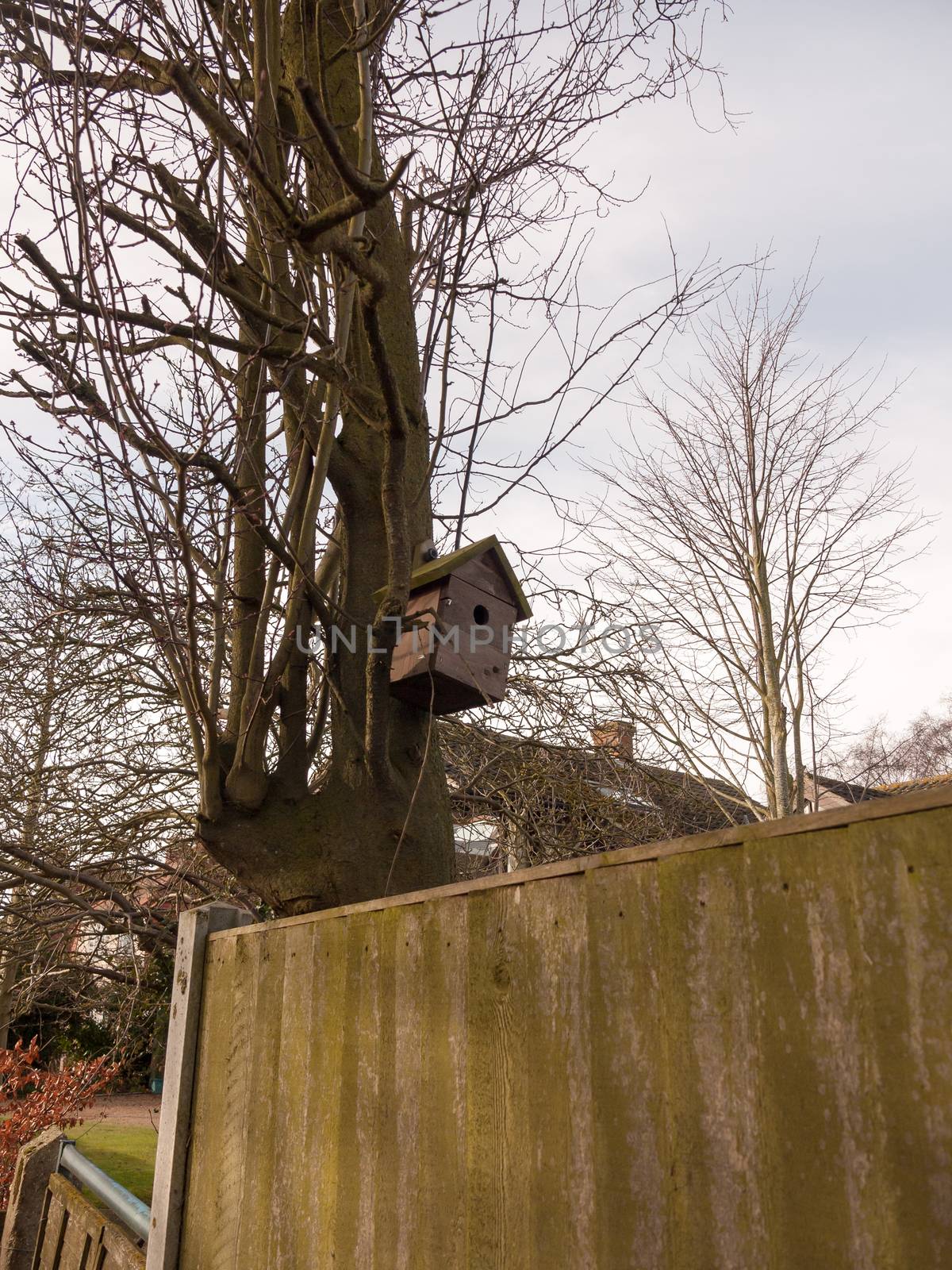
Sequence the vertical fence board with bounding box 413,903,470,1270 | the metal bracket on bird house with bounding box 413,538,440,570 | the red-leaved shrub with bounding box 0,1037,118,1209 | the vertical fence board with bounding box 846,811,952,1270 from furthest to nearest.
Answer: the red-leaved shrub with bounding box 0,1037,118,1209 → the metal bracket on bird house with bounding box 413,538,440,570 → the vertical fence board with bounding box 413,903,470,1270 → the vertical fence board with bounding box 846,811,952,1270

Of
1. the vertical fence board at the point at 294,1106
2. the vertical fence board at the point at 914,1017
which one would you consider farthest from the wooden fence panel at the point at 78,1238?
the vertical fence board at the point at 914,1017

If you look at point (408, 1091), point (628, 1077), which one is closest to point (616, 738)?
point (408, 1091)

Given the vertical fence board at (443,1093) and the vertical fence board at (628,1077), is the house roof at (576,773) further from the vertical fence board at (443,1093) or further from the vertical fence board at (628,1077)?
the vertical fence board at (628,1077)

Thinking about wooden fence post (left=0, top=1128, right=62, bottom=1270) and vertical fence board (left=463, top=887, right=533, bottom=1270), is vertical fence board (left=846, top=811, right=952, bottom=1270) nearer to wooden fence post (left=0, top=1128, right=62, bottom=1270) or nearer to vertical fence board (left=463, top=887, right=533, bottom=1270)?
vertical fence board (left=463, top=887, right=533, bottom=1270)

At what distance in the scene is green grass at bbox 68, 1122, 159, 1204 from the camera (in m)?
7.39

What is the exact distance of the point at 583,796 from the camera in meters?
5.09

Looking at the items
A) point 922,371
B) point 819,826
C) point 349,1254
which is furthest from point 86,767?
point 922,371

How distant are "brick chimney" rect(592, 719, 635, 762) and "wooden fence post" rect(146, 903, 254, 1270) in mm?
2612

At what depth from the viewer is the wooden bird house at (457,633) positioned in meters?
2.63

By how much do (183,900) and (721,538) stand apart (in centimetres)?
587

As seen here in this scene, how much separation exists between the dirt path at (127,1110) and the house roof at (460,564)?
11.1m

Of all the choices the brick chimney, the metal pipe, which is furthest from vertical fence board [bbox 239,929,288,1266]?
the brick chimney

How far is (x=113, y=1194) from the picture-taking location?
108 inches

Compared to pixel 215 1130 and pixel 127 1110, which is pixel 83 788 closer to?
pixel 215 1130
